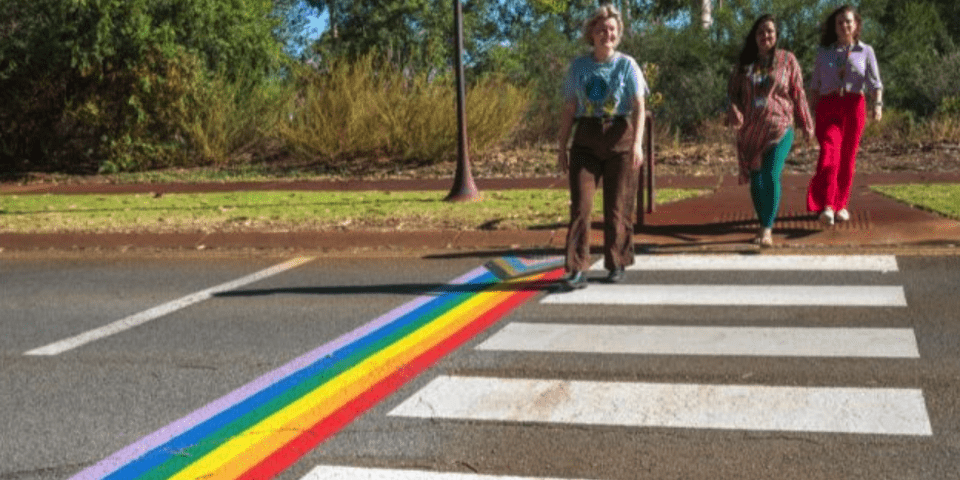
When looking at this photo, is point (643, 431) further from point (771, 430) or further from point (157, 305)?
point (157, 305)

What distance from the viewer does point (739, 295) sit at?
25.7ft

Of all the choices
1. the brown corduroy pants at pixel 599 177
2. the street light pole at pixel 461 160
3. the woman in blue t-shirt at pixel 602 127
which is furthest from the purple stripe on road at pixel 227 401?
the street light pole at pixel 461 160

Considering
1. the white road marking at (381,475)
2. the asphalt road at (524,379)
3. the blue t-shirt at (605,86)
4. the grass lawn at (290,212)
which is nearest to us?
the white road marking at (381,475)

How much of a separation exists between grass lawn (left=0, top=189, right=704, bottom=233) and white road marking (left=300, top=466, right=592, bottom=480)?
6255mm

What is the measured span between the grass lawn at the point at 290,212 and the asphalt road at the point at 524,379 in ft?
7.47

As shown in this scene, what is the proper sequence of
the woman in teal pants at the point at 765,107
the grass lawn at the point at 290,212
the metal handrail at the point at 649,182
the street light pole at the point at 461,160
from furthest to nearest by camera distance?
the street light pole at the point at 461,160, the grass lawn at the point at 290,212, the metal handrail at the point at 649,182, the woman in teal pants at the point at 765,107

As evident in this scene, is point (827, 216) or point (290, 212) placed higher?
point (827, 216)

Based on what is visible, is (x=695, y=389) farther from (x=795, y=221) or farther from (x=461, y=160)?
(x=461, y=160)

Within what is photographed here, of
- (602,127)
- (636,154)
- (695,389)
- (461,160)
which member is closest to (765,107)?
(636,154)

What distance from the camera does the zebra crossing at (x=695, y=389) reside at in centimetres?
508

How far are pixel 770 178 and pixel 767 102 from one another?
55 centimetres

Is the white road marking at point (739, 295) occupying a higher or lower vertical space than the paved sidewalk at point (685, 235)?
lower

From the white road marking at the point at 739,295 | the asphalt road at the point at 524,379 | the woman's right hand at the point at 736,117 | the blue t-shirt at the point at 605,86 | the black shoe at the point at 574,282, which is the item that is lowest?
the asphalt road at the point at 524,379

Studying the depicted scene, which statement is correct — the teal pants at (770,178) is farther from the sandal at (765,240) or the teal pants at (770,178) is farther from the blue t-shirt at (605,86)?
the blue t-shirt at (605,86)
